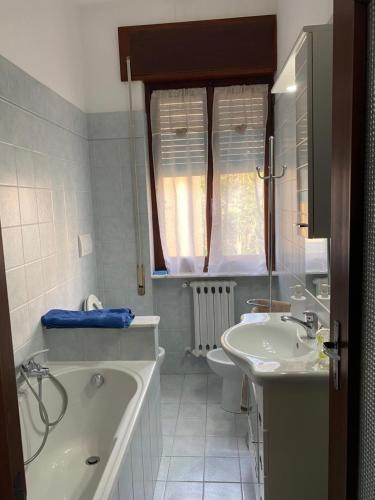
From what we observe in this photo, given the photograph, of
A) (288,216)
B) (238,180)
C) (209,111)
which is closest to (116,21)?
(209,111)

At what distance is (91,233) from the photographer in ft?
10.1

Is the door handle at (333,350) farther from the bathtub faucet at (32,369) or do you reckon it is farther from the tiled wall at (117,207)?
the tiled wall at (117,207)

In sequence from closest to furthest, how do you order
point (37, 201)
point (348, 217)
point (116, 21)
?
point (348, 217) < point (37, 201) < point (116, 21)

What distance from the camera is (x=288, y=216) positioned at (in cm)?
254

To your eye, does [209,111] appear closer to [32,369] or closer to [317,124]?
[317,124]

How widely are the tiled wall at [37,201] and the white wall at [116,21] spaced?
0.30 meters

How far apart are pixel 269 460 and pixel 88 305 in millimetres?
1724

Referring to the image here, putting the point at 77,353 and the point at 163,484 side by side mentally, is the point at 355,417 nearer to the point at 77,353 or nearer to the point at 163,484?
the point at 163,484

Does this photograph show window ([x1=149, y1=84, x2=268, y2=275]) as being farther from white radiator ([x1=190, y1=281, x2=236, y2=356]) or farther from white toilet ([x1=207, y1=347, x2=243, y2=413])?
Result: white toilet ([x1=207, y1=347, x2=243, y2=413])

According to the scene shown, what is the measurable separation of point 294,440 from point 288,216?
1.44 metres

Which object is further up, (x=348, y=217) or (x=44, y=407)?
(x=348, y=217)

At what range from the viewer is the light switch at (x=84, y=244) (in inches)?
110

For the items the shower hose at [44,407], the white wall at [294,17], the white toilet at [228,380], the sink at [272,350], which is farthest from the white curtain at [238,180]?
the shower hose at [44,407]

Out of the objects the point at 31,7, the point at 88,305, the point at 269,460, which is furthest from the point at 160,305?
the point at 31,7
